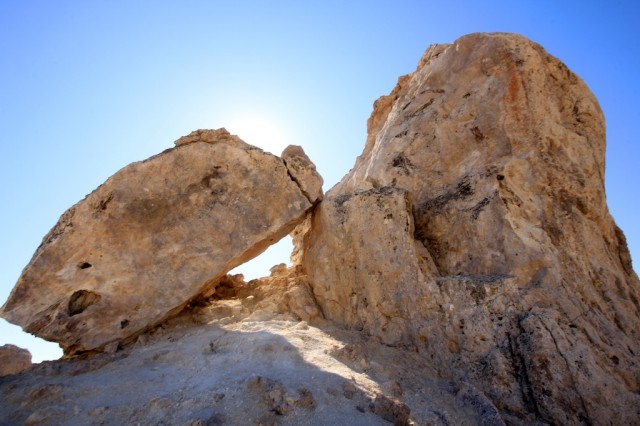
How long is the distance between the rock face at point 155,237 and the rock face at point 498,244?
1207 millimetres

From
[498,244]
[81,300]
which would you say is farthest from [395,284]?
[81,300]

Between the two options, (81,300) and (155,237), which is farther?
(155,237)

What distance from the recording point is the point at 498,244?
6695mm

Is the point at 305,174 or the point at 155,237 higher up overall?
the point at 305,174

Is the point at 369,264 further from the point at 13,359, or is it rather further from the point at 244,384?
the point at 13,359

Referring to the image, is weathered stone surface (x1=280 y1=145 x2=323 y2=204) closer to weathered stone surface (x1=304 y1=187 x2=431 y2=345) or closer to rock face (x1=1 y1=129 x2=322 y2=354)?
rock face (x1=1 y1=129 x2=322 y2=354)

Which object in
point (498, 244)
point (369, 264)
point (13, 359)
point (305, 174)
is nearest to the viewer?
point (498, 244)

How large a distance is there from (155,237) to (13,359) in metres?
3.01

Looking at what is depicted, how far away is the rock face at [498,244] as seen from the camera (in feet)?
17.3

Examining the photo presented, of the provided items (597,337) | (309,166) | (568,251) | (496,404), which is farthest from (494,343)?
(309,166)

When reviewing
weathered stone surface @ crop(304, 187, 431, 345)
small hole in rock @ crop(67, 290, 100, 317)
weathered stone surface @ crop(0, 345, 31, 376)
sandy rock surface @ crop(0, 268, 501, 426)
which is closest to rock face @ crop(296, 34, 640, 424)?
weathered stone surface @ crop(304, 187, 431, 345)

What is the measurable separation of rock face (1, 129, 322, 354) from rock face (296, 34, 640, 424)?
3.96 feet

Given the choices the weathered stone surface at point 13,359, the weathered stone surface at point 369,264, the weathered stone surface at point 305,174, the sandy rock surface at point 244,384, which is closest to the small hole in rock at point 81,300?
the sandy rock surface at point 244,384

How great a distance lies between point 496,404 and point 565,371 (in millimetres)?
897
